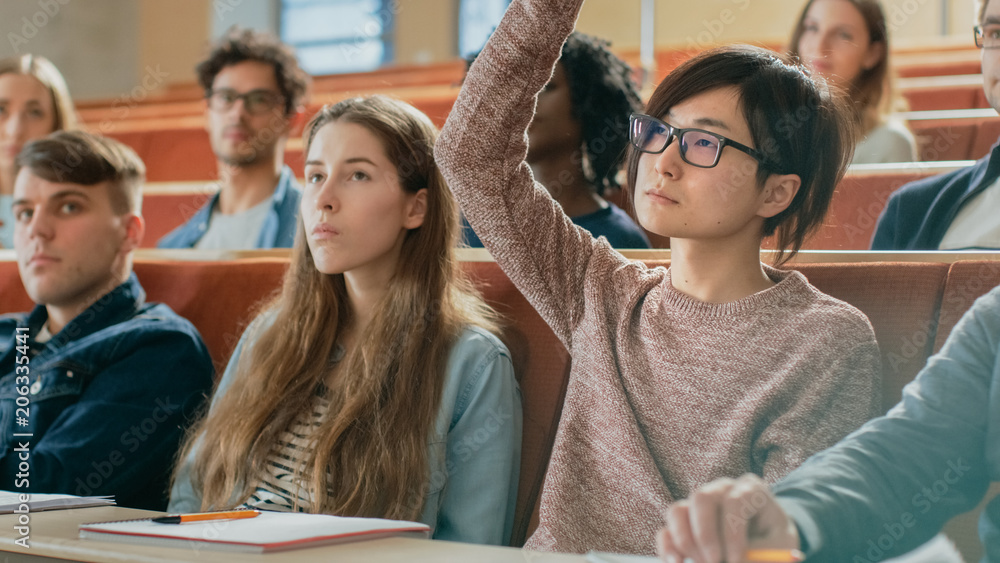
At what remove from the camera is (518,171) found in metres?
0.96

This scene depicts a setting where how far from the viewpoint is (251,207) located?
207cm

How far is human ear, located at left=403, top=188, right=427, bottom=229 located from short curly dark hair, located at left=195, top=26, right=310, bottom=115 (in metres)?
1.13

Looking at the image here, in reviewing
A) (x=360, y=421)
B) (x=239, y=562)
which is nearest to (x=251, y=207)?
(x=360, y=421)

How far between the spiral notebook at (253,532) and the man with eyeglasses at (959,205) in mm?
895

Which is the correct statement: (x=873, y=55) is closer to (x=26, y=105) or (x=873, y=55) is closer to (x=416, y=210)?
(x=416, y=210)

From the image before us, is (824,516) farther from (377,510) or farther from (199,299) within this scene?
(199,299)

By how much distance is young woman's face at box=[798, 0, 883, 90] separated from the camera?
1.86 meters

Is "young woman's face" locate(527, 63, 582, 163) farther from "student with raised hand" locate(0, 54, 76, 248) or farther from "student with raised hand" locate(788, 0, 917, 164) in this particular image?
"student with raised hand" locate(0, 54, 76, 248)

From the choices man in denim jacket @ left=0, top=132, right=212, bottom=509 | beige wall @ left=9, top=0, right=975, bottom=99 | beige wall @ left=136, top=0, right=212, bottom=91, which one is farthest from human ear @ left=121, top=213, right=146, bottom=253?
beige wall @ left=136, top=0, right=212, bottom=91

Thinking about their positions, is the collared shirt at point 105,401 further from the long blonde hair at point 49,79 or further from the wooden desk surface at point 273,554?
the long blonde hair at point 49,79

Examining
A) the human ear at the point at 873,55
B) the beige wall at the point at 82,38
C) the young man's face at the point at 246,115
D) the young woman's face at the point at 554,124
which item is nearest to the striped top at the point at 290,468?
the young woman's face at the point at 554,124

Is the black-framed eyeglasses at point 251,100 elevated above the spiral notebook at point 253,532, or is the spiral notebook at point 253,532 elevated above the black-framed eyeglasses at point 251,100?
the black-framed eyeglasses at point 251,100

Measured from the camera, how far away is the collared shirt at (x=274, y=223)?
197 centimetres

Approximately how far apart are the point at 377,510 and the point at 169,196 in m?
1.71
